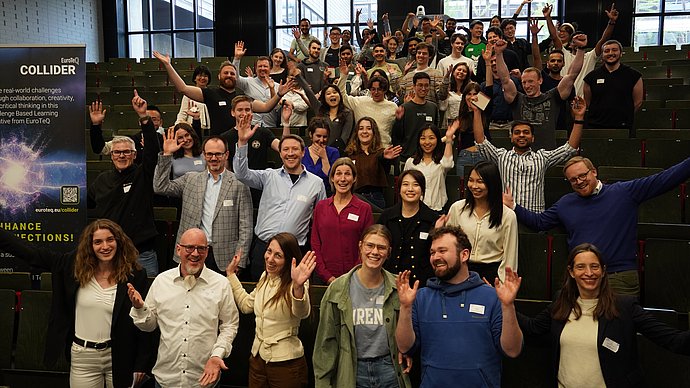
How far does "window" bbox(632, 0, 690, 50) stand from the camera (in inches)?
481

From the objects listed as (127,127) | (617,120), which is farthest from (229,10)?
(617,120)

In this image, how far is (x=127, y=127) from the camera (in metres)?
7.42

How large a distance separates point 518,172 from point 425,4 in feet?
30.1

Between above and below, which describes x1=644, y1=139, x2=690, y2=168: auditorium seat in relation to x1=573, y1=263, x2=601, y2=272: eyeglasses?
above

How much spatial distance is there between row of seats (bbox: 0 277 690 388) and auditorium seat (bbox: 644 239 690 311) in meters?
0.45

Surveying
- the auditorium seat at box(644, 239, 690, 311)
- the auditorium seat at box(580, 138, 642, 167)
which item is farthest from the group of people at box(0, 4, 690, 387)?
the auditorium seat at box(580, 138, 642, 167)

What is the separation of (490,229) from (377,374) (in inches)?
37.6

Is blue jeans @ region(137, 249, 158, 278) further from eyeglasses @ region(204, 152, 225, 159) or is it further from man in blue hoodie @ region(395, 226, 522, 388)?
man in blue hoodie @ region(395, 226, 522, 388)

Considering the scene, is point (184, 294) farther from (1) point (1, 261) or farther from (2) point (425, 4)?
(2) point (425, 4)

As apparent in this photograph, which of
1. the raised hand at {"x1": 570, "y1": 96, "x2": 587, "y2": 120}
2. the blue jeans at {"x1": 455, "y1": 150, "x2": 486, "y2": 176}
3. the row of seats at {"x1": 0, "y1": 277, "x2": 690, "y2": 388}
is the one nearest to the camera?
A: the row of seats at {"x1": 0, "y1": 277, "x2": 690, "y2": 388}

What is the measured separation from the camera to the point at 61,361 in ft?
12.3

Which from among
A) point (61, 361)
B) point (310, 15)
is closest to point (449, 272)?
point (61, 361)

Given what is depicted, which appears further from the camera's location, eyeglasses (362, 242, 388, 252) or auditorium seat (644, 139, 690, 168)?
auditorium seat (644, 139, 690, 168)

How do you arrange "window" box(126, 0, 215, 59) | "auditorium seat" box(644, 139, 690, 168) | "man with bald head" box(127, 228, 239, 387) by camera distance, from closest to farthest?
"man with bald head" box(127, 228, 239, 387)
"auditorium seat" box(644, 139, 690, 168)
"window" box(126, 0, 215, 59)
